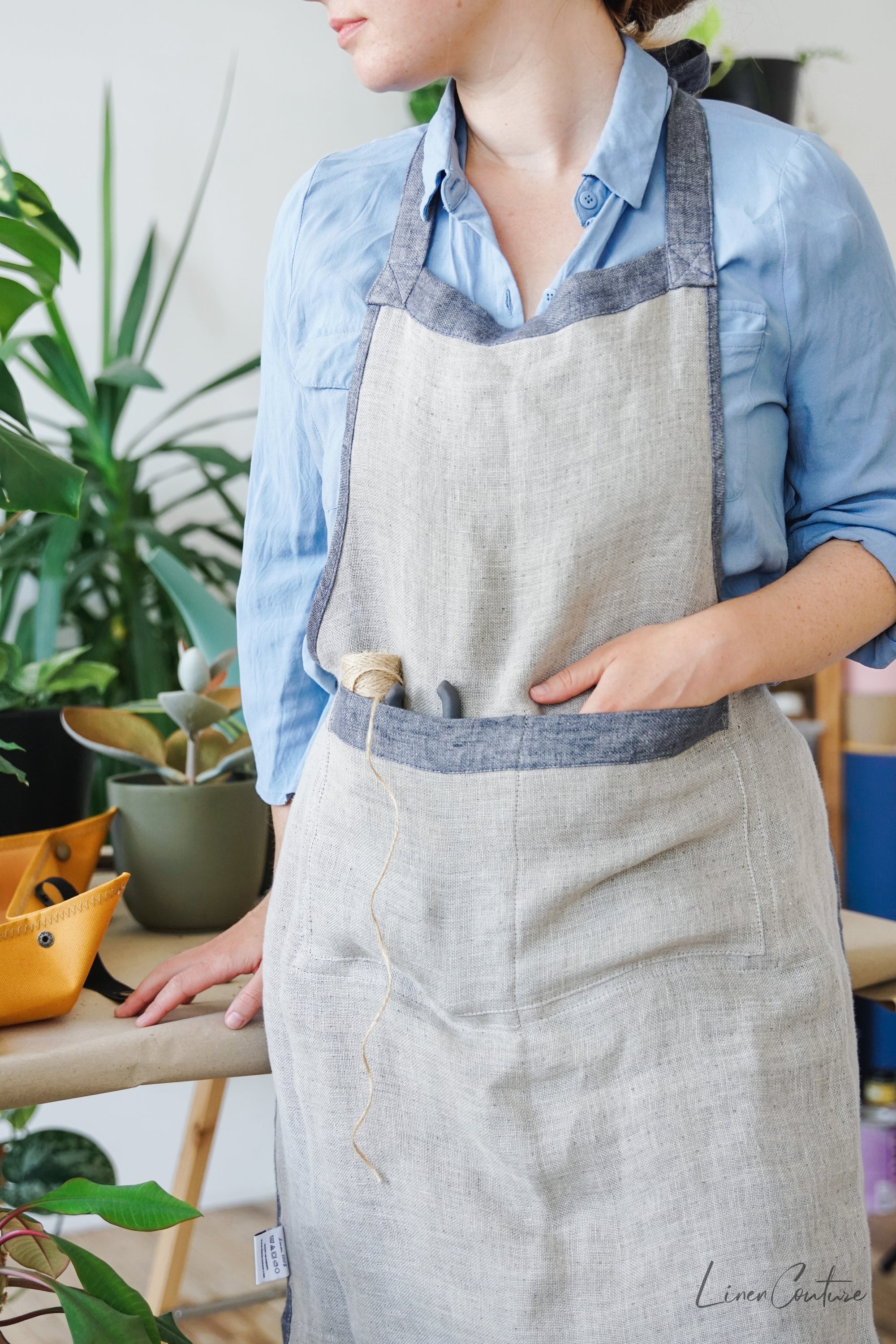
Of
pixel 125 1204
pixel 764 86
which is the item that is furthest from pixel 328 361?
pixel 764 86


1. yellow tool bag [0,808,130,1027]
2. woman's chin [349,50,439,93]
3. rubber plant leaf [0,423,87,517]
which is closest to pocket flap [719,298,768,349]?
woman's chin [349,50,439,93]

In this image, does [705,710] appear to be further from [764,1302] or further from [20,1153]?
[20,1153]

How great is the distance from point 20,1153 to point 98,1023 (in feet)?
1.92

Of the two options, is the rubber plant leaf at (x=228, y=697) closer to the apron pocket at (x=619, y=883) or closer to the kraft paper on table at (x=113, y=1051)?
the kraft paper on table at (x=113, y=1051)

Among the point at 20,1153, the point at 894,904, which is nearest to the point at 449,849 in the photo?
the point at 20,1153

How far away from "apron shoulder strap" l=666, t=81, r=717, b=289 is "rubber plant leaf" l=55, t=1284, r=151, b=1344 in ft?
2.25

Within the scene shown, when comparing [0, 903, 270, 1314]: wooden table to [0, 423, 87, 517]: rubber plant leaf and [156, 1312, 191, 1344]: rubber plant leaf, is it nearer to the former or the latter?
[156, 1312, 191, 1344]: rubber plant leaf

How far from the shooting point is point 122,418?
2137 millimetres

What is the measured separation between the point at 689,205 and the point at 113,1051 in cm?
69

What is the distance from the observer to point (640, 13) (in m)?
0.89

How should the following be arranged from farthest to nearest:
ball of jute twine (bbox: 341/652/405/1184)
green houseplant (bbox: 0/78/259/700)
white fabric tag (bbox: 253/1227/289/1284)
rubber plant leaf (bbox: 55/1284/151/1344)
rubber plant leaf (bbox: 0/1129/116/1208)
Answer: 1. green houseplant (bbox: 0/78/259/700)
2. rubber plant leaf (bbox: 0/1129/116/1208)
3. white fabric tag (bbox: 253/1227/289/1284)
4. ball of jute twine (bbox: 341/652/405/1184)
5. rubber plant leaf (bbox: 55/1284/151/1344)

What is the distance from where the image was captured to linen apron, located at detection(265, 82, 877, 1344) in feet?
2.33

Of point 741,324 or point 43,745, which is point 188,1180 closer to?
point 43,745

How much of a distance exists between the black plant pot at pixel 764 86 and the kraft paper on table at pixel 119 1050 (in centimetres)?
181
